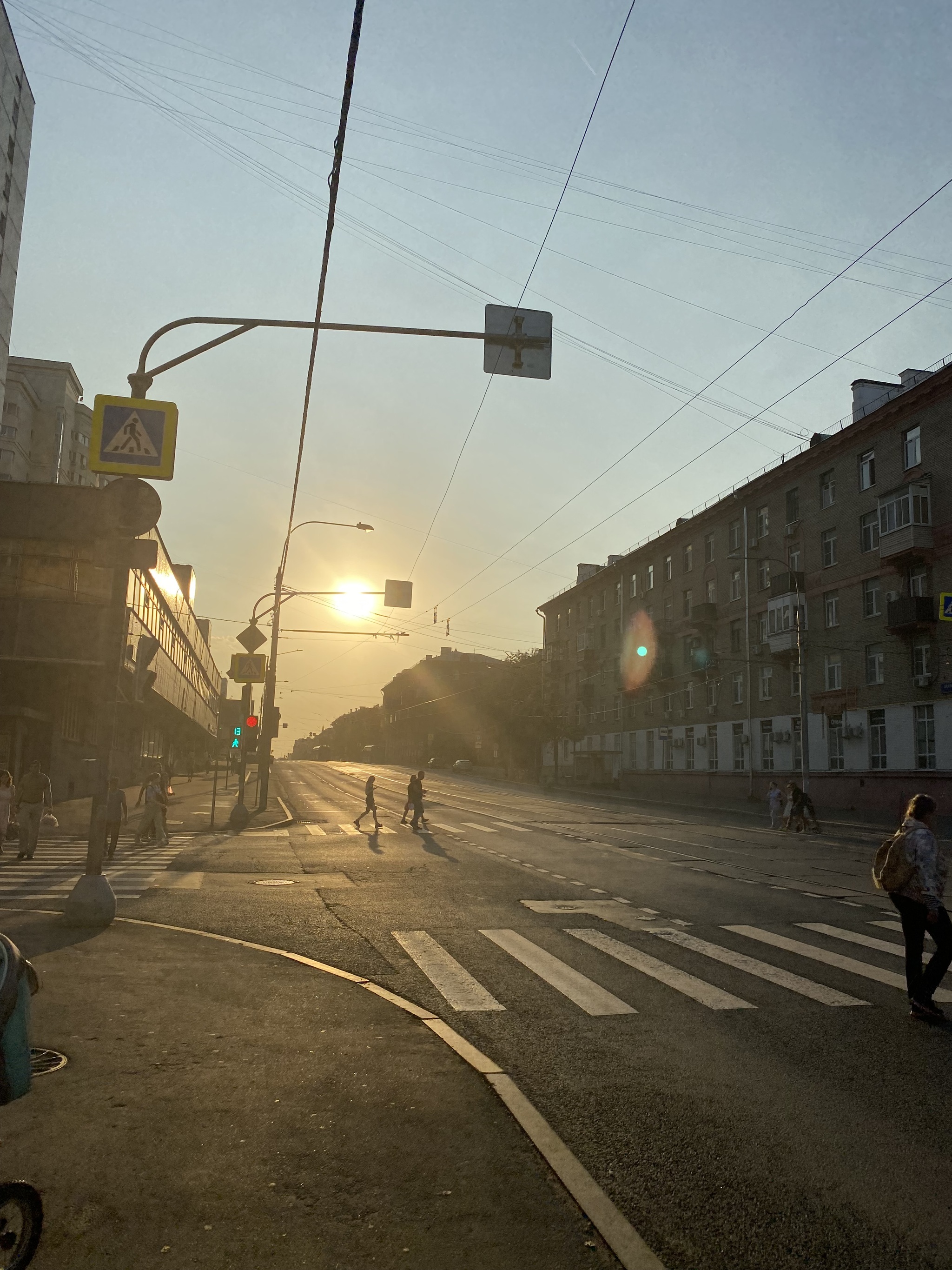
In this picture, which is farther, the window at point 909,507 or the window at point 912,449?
the window at point 912,449

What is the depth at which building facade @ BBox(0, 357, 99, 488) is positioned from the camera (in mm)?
75125

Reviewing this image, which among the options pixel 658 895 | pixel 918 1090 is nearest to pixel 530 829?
pixel 658 895

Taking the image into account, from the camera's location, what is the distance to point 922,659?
124 feet

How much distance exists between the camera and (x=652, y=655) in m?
61.2

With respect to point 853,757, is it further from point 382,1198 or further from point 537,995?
point 382,1198

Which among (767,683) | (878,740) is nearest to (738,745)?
(767,683)

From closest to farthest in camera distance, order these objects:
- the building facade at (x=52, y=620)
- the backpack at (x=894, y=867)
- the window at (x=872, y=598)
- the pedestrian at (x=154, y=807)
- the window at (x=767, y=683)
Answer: the backpack at (x=894, y=867), the pedestrian at (x=154, y=807), the building facade at (x=52, y=620), the window at (x=872, y=598), the window at (x=767, y=683)

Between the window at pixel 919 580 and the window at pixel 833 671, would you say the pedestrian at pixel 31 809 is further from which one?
the window at pixel 833 671

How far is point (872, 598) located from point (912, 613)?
4.03 m

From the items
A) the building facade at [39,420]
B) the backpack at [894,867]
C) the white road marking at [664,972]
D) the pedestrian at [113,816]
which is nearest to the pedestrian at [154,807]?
the pedestrian at [113,816]

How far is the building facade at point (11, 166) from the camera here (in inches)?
2154

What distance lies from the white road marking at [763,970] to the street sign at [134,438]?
7.46 meters

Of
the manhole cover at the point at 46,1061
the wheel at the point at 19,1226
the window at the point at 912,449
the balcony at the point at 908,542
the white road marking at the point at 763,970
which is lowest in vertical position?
the white road marking at the point at 763,970

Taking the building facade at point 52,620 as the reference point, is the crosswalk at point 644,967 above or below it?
below
